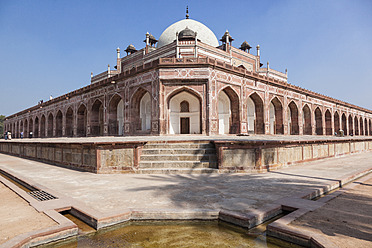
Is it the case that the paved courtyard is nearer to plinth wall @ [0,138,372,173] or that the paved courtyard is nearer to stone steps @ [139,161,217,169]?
plinth wall @ [0,138,372,173]

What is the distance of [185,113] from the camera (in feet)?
59.0

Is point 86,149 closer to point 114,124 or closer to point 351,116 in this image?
point 114,124

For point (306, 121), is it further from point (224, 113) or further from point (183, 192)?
point (183, 192)

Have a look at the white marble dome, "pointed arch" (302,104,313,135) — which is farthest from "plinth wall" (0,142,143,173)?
"pointed arch" (302,104,313,135)

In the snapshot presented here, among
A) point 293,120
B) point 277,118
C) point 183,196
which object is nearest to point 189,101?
point 277,118

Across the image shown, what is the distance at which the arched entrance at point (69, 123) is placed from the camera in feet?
83.4

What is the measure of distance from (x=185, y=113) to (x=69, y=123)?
15370mm

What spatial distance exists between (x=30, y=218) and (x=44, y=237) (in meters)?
0.58

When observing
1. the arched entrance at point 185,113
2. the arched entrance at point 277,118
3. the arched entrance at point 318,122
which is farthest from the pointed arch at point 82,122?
the arched entrance at point 318,122

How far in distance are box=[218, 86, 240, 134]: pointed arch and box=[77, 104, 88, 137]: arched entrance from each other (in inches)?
567

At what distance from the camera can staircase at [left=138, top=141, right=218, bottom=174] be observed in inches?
229

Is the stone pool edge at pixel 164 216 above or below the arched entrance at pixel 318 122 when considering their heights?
below

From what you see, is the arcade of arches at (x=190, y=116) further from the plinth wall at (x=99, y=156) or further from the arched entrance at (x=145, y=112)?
the plinth wall at (x=99, y=156)

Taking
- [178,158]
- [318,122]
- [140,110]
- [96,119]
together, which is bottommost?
[178,158]
